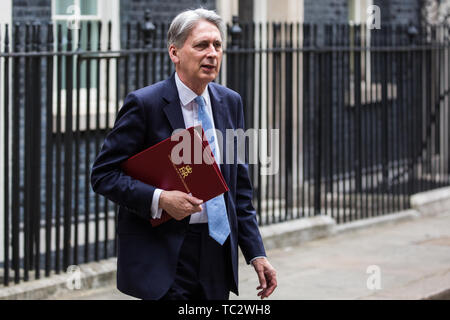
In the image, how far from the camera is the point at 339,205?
11406 millimetres

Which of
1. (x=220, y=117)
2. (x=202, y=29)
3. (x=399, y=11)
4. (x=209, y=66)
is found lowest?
(x=220, y=117)

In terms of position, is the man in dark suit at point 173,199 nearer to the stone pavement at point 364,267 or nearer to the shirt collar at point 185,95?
the shirt collar at point 185,95

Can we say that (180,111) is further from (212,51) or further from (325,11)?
(325,11)

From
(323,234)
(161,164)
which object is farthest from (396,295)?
(161,164)

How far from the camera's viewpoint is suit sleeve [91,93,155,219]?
4.20m

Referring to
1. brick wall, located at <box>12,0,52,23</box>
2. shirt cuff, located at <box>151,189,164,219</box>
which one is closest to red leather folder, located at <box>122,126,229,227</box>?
shirt cuff, located at <box>151,189,164,219</box>

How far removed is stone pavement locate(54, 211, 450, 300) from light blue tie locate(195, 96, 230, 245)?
3.46 m

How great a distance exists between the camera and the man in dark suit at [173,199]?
4.24 m

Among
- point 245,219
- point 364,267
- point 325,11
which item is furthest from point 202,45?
point 325,11

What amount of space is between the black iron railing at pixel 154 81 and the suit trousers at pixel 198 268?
330 centimetres

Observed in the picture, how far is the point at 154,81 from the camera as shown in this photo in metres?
8.66

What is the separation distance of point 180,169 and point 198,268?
421mm

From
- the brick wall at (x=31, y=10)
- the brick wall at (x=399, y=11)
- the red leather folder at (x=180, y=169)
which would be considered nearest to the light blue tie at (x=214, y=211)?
the red leather folder at (x=180, y=169)

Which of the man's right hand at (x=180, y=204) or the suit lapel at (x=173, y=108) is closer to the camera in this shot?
the man's right hand at (x=180, y=204)
